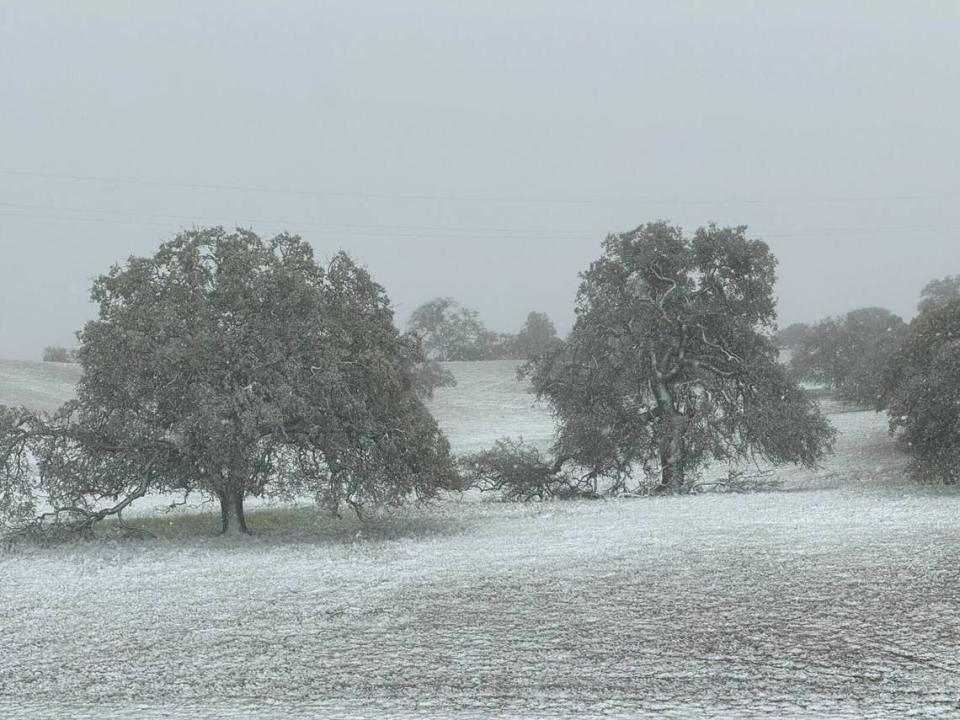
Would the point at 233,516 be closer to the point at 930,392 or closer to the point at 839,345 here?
the point at 930,392

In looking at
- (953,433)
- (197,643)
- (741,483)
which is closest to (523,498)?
(741,483)

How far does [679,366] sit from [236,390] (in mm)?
16106

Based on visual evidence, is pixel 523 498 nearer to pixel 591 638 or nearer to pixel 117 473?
pixel 117 473

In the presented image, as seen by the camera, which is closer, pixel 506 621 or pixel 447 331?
pixel 506 621

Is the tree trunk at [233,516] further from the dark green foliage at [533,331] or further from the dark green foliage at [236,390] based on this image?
the dark green foliage at [533,331]

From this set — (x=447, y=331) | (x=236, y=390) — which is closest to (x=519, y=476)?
(x=236, y=390)

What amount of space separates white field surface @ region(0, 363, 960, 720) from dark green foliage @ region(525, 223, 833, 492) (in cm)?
800

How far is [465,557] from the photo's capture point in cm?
1717

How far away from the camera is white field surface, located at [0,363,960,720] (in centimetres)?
877

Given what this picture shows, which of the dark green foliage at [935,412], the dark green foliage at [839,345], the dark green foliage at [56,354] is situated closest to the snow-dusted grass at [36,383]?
the dark green foliage at [56,354]

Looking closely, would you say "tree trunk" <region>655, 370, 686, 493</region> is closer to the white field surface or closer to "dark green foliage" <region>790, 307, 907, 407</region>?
the white field surface

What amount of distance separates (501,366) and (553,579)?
94103mm

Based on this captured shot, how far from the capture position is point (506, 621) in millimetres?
11766

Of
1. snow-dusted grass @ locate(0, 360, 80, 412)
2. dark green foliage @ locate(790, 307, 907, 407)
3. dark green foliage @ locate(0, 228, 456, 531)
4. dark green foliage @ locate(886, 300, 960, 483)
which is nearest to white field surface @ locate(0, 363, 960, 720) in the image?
dark green foliage @ locate(0, 228, 456, 531)
